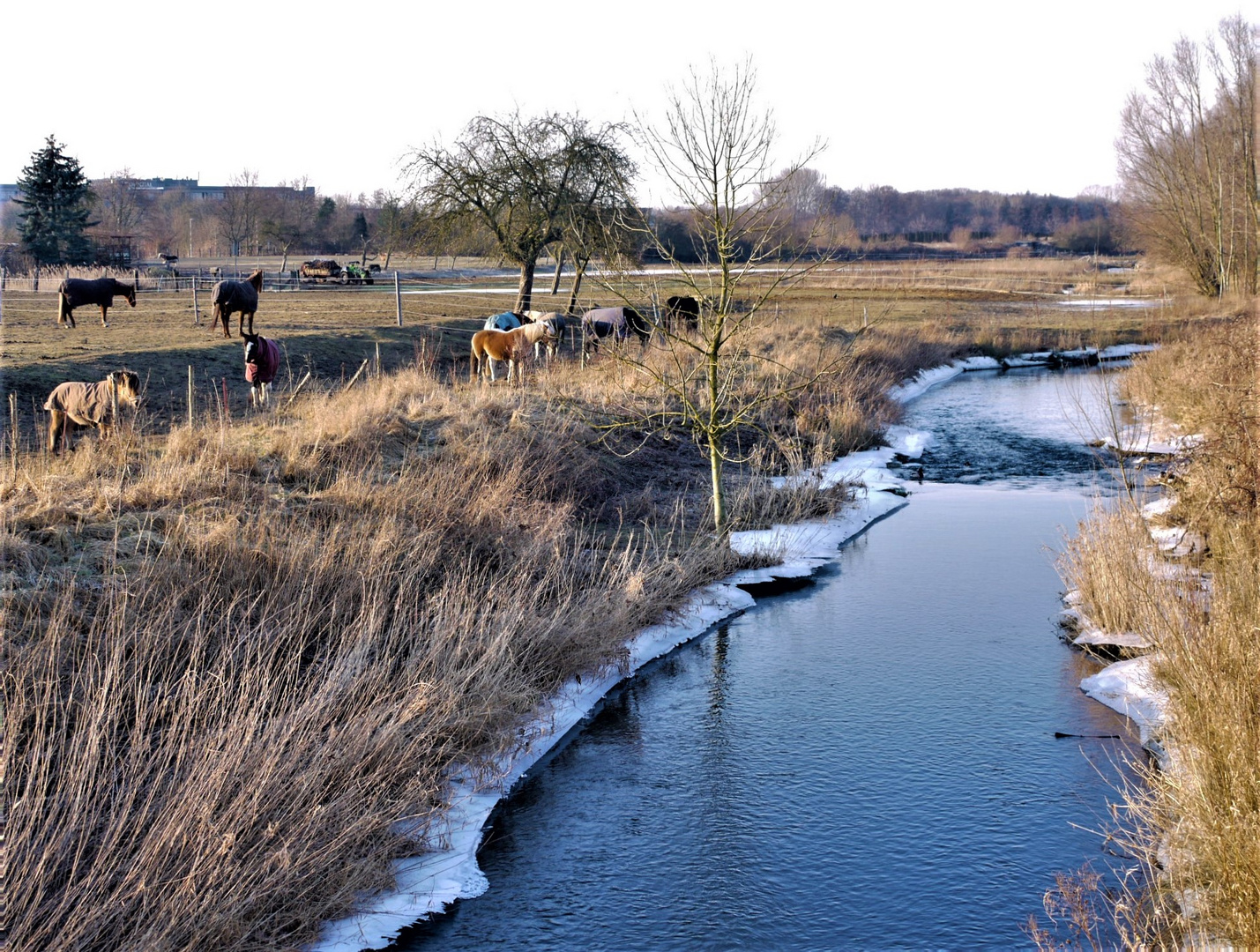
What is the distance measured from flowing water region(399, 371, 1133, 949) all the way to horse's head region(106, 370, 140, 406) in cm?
717

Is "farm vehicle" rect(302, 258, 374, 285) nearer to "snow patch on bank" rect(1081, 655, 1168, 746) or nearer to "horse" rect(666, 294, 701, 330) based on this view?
"horse" rect(666, 294, 701, 330)

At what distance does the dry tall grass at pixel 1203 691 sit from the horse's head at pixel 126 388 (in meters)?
10.6

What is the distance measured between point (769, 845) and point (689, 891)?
741 mm

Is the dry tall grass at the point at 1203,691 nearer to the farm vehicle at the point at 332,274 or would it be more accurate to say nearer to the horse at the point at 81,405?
the horse at the point at 81,405

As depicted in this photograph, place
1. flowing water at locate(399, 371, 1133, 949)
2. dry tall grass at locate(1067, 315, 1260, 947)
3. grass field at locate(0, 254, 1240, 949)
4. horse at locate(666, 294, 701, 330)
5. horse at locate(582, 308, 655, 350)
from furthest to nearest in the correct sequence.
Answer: horse at locate(666, 294, 701, 330) → horse at locate(582, 308, 655, 350) → flowing water at locate(399, 371, 1133, 949) → grass field at locate(0, 254, 1240, 949) → dry tall grass at locate(1067, 315, 1260, 947)

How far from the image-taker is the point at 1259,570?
8.20m

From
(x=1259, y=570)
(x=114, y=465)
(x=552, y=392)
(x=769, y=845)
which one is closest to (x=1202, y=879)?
(x=769, y=845)

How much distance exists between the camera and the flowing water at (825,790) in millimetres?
6332

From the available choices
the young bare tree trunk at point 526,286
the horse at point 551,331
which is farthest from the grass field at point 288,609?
the young bare tree trunk at point 526,286

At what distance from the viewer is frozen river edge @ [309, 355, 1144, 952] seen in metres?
6.22

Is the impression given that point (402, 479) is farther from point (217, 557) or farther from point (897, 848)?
point (897, 848)

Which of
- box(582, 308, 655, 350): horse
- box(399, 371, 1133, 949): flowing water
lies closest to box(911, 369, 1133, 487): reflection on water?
box(399, 371, 1133, 949): flowing water

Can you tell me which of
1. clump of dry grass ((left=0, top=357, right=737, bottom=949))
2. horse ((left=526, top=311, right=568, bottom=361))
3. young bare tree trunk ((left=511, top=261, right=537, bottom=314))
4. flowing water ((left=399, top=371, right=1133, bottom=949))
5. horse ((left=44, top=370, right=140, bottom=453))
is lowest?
flowing water ((left=399, top=371, right=1133, bottom=949))

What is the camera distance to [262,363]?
16.5m
